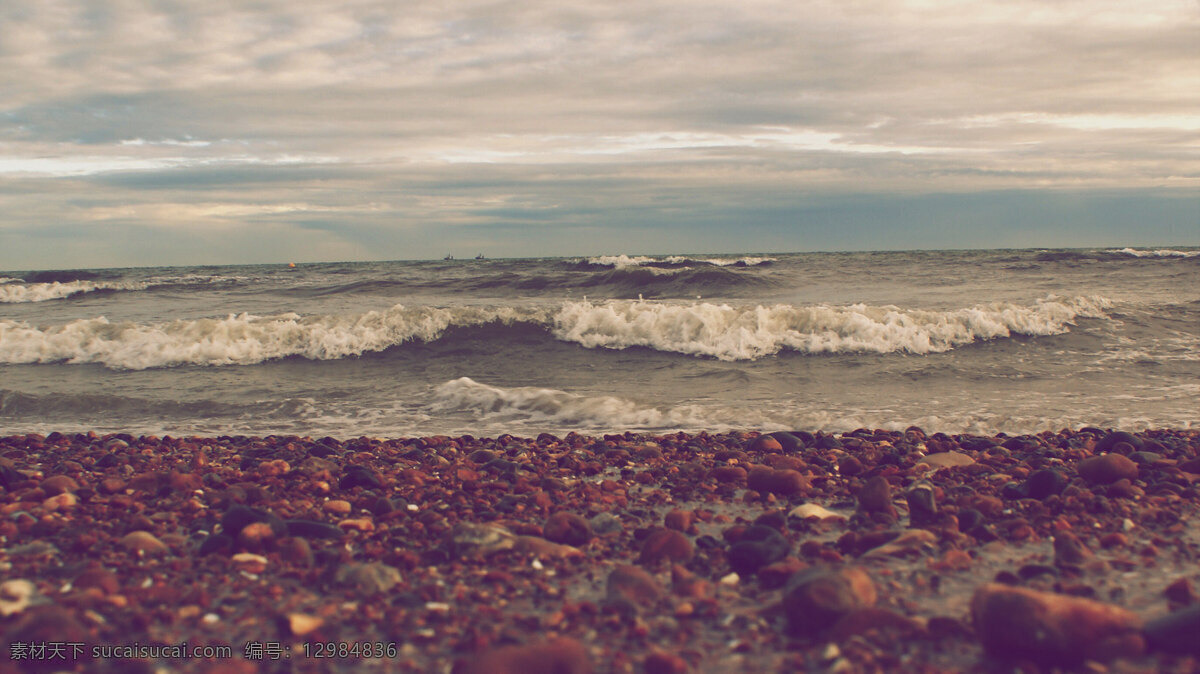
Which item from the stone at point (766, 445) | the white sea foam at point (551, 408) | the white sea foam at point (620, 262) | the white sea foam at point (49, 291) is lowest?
the white sea foam at point (551, 408)

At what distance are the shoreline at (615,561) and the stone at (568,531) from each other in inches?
0.4

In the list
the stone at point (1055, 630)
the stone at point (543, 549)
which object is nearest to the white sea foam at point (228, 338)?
the stone at point (543, 549)

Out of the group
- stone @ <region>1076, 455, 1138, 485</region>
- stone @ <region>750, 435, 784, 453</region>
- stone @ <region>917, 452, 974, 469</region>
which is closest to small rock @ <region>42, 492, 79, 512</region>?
stone @ <region>750, 435, 784, 453</region>

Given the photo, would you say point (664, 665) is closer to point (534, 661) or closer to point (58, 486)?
point (534, 661)

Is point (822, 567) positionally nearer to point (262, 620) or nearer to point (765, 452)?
point (262, 620)

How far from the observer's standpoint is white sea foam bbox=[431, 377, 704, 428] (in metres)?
7.42

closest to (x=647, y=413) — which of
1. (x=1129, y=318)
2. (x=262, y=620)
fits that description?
(x=262, y=620)

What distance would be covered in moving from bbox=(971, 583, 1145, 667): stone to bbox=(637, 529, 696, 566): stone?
1174mm

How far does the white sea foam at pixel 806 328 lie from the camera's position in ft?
37.6

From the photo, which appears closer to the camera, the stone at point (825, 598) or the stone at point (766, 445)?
the stone at point (825, 598)

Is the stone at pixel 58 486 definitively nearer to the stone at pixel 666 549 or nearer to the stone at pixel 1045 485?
the stone at pixel 666 549

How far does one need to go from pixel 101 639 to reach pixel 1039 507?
4.07 meters

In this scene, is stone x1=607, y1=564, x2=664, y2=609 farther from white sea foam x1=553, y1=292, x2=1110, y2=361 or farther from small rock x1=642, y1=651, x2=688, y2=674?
white sea foam x1=553, y1=292, x2=1110, y2=361

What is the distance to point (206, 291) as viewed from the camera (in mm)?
26375
